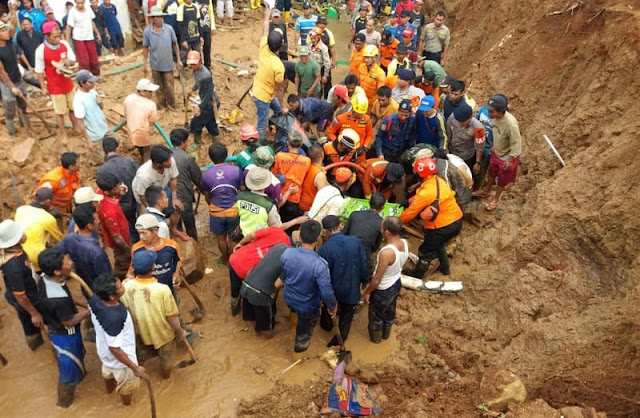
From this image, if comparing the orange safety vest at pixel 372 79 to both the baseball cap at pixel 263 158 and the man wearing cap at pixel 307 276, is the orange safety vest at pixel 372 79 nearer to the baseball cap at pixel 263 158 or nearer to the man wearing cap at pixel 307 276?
the baseball cap at pixel 263 158

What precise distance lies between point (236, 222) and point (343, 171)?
62.9 inches

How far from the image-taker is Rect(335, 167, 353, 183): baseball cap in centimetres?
643

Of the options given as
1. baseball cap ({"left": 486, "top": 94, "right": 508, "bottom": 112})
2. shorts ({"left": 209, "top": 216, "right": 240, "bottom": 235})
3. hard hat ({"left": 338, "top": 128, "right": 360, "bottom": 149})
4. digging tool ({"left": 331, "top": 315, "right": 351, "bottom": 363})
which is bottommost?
digging tool ({"left": 331, "top": 315, "right": 351, "bottom": 363})

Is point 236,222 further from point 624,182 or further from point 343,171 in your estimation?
point 624,182

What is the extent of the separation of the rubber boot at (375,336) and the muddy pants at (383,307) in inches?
1.2

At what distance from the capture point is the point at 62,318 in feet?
15.3

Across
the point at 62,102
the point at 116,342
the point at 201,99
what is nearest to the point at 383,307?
the point at 116,342

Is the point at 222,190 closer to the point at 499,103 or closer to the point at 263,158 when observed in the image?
the point at 263,158

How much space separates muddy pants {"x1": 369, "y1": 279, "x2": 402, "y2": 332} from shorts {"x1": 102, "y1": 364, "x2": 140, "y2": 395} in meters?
2.66

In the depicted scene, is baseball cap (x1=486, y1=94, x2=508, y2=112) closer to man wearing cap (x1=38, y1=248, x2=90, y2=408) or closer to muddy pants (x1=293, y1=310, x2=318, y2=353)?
muddy pants (x1=293, y1=310, x2=318, y2=353)

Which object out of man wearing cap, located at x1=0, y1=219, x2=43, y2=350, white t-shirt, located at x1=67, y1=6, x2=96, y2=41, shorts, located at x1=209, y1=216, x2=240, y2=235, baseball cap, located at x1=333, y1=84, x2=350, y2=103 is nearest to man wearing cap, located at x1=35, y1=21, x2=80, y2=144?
white t-shirt, located at x1=67, y1=6, x2=96, y2=41

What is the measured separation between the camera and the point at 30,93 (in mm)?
9711

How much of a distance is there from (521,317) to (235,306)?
3.50 meters

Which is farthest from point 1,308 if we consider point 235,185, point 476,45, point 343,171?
point 476,45
